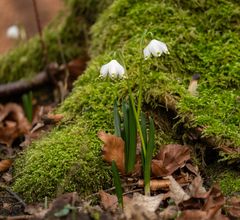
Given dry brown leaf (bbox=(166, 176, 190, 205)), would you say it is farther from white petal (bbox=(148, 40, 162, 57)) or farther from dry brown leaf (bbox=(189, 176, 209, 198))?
white petal (bbox=(148, 40, 162, 57))

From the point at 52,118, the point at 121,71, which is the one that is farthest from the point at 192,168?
the point at 52,118

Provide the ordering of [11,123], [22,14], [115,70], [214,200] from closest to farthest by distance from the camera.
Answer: [214,200] → [115,70] → [11,123] → [22,14]

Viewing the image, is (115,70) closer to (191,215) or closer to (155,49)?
(155,49)

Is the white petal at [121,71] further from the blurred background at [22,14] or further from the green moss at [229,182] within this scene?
the blurred background at [22,14]

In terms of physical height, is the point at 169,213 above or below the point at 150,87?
below

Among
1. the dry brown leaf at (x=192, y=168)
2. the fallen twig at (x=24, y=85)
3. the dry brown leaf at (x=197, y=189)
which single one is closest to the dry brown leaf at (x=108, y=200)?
the dry brown leaf at (x=197, y=189)
